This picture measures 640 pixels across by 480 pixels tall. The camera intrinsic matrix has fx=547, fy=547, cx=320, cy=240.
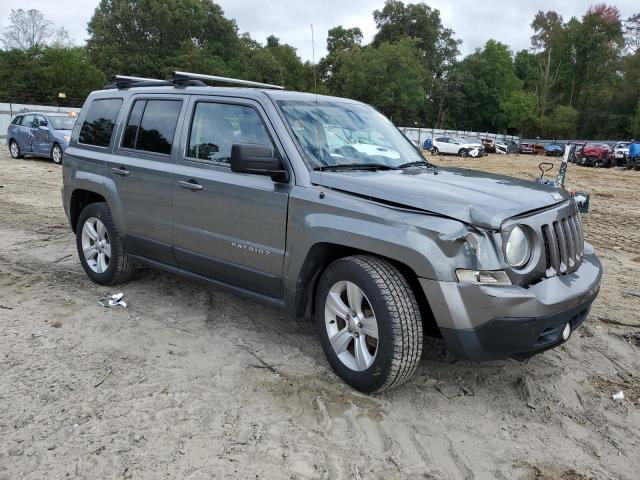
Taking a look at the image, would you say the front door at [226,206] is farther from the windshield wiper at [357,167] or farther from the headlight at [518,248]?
the headlight at [518,248]

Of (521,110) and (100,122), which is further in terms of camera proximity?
(521,110)

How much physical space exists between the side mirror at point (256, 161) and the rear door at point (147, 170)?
44.8 inches

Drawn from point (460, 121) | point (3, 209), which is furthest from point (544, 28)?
point (3, 209)

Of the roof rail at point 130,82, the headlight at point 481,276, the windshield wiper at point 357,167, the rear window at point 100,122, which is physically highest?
the roof rail at point 130,82

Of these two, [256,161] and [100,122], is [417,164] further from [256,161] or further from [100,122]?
[100,122]

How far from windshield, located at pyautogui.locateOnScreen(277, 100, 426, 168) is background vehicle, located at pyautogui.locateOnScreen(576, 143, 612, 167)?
33.6 metres

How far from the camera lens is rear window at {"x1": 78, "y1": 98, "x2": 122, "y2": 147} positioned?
16.8 ft

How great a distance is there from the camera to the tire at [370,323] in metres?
3.12

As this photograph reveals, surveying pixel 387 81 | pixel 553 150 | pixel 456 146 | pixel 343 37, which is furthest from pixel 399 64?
pixel 456 146

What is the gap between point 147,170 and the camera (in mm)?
4582

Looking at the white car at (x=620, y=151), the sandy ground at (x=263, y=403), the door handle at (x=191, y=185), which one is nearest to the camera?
the sandy ground at (x=263, y=403)

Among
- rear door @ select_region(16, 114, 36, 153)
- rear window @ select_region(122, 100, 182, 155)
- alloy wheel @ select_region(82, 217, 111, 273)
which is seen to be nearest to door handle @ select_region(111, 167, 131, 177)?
rear window @ select_region(122, 100, 182, 155)

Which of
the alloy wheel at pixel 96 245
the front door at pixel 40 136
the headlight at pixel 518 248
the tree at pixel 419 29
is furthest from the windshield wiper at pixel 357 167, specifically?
the tree at pixel 419 29

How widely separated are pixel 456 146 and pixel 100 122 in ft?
115
